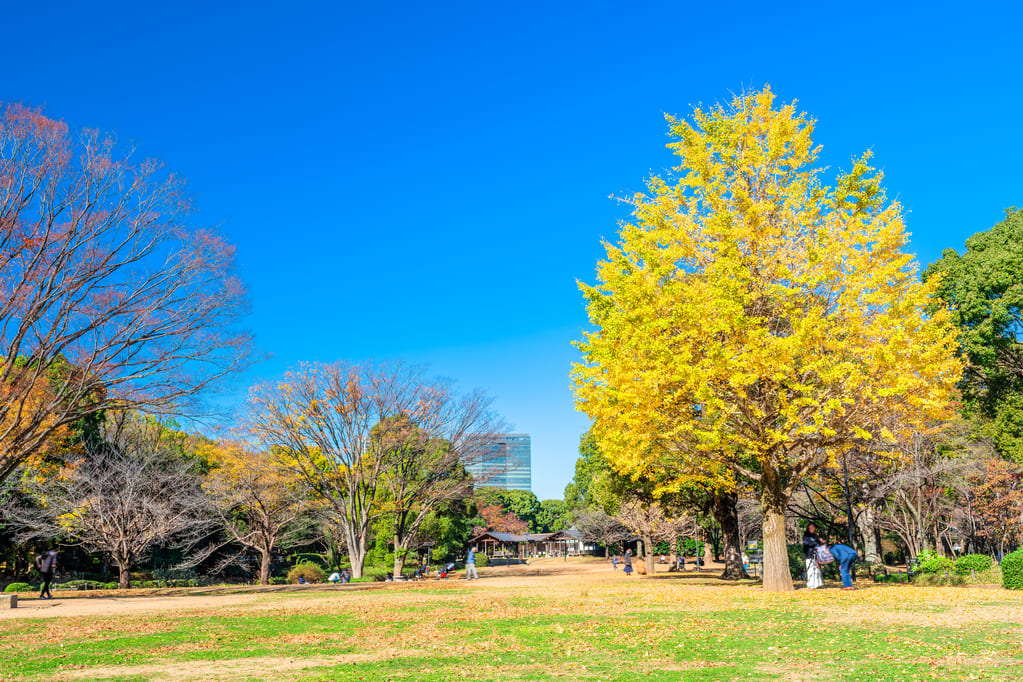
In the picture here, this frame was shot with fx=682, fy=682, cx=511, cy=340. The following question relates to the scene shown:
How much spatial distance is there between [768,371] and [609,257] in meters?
5.41

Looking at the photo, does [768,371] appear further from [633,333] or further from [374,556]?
[374,556]

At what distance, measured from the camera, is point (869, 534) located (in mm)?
32844

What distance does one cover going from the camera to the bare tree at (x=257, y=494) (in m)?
31.2

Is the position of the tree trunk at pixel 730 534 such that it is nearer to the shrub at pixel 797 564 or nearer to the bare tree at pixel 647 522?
the shrub at pixel 797 564

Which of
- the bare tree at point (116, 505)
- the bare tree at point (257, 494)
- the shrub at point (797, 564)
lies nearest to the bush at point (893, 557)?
the shrub at point (797, 564)

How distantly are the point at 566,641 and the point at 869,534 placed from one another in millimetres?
29362

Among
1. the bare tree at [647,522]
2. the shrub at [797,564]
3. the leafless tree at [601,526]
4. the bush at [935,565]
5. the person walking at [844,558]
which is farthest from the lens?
the leafless tree at [601,526]

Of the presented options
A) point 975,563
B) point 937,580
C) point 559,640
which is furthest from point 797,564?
point 559,640

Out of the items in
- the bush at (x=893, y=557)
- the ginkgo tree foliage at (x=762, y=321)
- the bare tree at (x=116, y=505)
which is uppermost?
the ginkgo tree foliage at (x=762, y=321)

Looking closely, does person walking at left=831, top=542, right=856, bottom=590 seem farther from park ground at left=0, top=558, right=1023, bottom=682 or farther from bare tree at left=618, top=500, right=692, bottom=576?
bare tree at left=618, top=500, right=692, bottom=576

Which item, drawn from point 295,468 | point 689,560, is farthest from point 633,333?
point 689,560

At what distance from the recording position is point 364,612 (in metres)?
14.4

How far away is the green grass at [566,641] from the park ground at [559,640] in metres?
0.03

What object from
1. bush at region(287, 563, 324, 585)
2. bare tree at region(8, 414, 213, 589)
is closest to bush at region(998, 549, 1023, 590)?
bare tree at region(8, 414, 213, 589)
